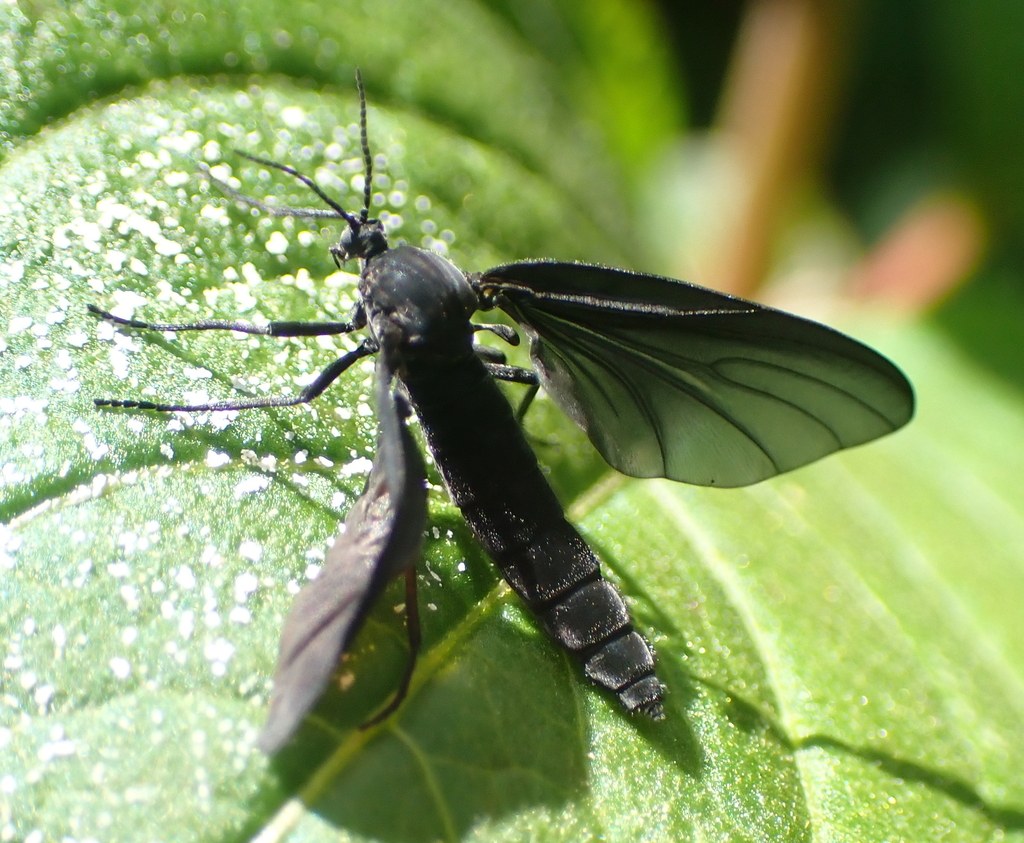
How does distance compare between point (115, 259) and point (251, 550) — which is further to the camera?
point (115, 259)

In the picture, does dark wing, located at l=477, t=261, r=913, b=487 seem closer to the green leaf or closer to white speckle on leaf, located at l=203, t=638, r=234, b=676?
the green leaf

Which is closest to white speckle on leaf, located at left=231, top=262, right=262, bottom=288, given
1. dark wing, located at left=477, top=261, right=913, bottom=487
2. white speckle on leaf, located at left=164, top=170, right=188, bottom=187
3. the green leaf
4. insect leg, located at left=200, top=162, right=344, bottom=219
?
the green leaf

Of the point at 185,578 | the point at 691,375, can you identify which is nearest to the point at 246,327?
the point at 185,578

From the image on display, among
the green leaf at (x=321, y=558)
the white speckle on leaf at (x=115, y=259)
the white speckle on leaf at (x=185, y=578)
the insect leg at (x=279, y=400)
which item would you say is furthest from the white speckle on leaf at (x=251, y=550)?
the white speckle on leaf at (x=115, y=259)

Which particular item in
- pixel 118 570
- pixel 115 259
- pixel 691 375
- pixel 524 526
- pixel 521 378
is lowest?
pixel 118 570

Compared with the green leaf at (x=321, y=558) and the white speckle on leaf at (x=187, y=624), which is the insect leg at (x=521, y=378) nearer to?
the green leaf at (x=321, y=558)

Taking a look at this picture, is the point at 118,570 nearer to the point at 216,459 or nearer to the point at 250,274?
the point at 216,459

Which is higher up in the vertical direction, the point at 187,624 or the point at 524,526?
the point at 524,526
